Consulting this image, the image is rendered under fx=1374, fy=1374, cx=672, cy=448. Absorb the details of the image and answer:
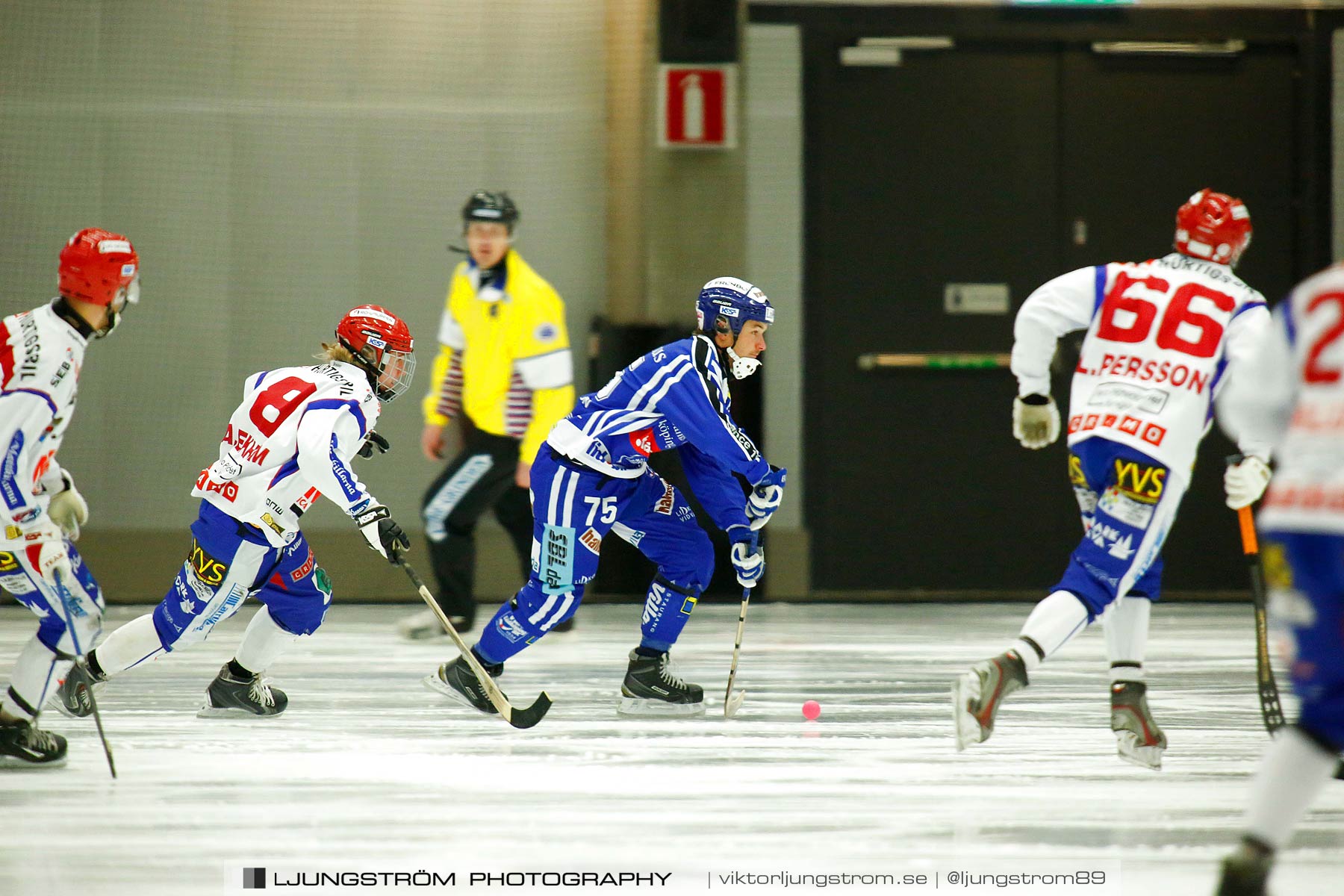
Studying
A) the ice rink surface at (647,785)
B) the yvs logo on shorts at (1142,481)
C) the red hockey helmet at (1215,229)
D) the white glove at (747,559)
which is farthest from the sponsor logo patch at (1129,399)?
the white glove at (747,559)

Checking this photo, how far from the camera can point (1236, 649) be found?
5617 mm

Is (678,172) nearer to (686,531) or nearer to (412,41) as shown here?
(412,41)

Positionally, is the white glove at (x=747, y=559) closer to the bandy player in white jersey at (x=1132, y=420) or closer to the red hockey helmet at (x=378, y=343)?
the bandy player in white jersey at (x=1132, y=420)

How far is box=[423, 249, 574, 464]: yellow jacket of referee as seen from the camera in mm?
5918

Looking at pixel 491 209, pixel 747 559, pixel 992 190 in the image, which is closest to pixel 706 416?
pixel 747 559

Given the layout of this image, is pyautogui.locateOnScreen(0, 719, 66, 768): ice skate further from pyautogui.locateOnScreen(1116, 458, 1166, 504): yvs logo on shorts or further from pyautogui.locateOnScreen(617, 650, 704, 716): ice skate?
pyautogui.locateOnScreen(1116, 458, 1166, 504): yvs logo on shorts

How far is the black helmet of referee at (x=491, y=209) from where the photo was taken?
19.4ft

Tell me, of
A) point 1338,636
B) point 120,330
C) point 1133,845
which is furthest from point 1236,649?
point 120,330

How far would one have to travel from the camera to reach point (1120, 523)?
3482 mm

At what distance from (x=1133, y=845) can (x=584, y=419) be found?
1959 mm

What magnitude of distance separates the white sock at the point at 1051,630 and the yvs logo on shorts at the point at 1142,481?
308 mm

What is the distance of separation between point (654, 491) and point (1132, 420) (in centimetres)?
145

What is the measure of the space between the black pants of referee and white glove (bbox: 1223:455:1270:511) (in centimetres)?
320

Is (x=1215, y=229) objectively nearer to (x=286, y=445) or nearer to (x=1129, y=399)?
(x=1129, y=399)
